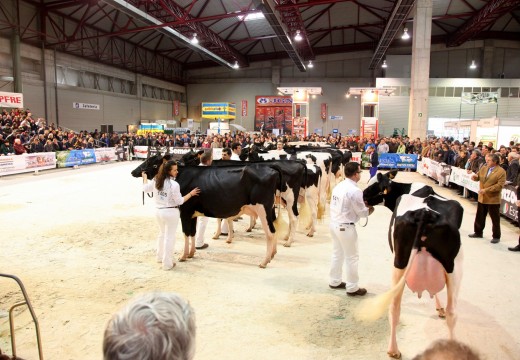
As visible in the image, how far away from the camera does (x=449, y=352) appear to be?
1.25 metres

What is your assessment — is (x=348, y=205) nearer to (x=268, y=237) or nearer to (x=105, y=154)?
(x=268, y=237)

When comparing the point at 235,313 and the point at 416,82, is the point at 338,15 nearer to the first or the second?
the point at 416,82

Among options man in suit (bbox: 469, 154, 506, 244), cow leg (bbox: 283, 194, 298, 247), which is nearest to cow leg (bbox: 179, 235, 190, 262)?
cow leg (bbox: 283, 194, 298, 247)

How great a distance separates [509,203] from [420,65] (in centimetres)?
1657

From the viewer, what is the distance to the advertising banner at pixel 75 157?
66.3ft

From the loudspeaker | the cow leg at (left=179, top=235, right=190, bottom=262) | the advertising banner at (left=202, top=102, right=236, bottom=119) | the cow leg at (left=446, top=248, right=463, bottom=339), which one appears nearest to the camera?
the cow leg at (left=446, top=248, right=463, bottom=339)

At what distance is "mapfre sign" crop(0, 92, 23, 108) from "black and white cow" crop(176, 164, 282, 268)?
1795cm

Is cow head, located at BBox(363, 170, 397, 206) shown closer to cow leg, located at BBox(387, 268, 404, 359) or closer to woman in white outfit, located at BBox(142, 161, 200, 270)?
cow leg, located at BBox(387, 268, 404, 359)

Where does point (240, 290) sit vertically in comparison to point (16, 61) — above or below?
below

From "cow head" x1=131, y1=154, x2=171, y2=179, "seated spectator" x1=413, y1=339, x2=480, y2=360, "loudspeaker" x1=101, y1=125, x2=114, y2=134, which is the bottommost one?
"seated spectator" x1=413, y1=339, x2=480, y2=360

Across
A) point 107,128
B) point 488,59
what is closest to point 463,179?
point 107,128

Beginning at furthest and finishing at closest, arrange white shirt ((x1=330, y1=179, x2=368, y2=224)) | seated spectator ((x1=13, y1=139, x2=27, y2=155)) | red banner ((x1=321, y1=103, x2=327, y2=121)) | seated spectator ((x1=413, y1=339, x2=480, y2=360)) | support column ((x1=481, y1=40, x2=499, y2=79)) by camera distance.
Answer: red banner ((x1=321, y1=103, x2=327, y2=121)) → support column ((x1=481, y1=40, x2=499, y2=79)) → seated spectator ((x1=13, y1=139, x2=27, y2=155)) → white shirt ((x1=330, y1=179, x2=368, y2=224)) → seated spectator ((x1=413, y1=339, x2=480, y2=360))

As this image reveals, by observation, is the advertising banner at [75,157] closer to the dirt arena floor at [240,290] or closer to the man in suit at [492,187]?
the dirt arena floor at [240,290]

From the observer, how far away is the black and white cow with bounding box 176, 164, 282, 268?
6629mm
